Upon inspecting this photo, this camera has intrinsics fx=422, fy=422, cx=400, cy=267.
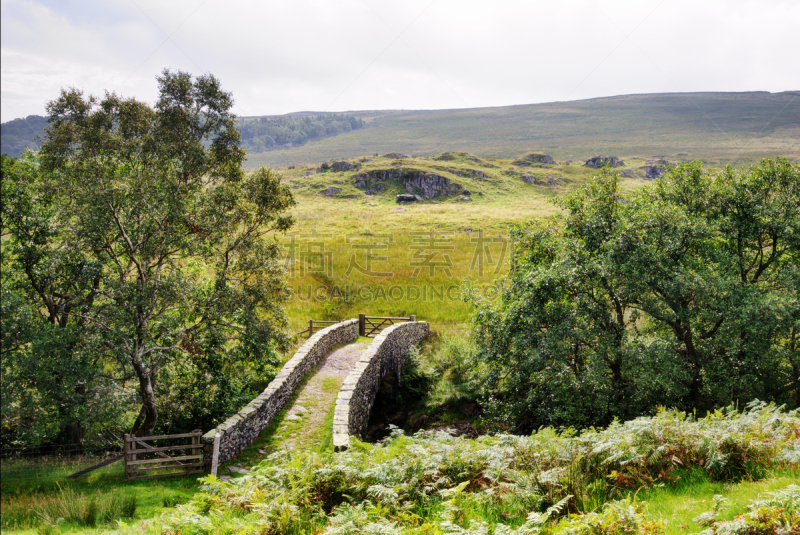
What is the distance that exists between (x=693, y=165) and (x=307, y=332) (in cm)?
1883

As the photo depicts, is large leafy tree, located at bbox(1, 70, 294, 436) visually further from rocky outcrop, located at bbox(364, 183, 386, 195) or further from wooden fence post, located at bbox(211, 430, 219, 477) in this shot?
rocky outcrop, located at bbox(364, 183, 386, 195)

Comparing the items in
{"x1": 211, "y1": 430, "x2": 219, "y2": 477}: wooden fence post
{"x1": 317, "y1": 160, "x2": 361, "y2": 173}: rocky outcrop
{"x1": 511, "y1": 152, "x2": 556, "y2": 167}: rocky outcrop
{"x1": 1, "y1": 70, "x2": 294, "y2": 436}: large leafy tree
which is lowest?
{"x1": 211, "y1": 430, "x2": 219, "y2": 477}: wooden fence post

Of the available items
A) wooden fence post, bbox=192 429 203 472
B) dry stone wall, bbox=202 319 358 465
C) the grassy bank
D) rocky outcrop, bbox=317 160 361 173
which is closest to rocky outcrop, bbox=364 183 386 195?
rocky outcrop, bbox=317 160 361 173

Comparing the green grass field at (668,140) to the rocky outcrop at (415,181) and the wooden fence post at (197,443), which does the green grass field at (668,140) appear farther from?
the wooden fence post at (197,443)

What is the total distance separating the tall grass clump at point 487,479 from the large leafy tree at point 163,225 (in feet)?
18.1

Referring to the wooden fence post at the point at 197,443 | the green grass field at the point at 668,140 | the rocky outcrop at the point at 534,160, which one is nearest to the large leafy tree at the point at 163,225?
the wooden fence post at the point at 197,443

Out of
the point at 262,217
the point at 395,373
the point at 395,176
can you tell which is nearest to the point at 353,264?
the point at 395,373

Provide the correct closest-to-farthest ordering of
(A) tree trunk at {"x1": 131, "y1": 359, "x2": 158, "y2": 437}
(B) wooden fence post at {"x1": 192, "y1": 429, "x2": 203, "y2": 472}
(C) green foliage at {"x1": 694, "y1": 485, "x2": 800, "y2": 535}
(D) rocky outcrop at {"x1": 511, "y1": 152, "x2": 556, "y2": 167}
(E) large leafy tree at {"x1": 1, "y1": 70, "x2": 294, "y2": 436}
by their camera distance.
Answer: (C) green foliage at {"x1": 694, "y1": 485, "x2": 800, "y2": 535}
(E) large leafy tree at {"x1": 1, "y1": 70, "x2": 294, "y2": 436}
(B) wooden fence post at {"x1": 192, "y1": 429, "x2": 203, "y2": 472}
(A) tree trunk at {"x1": 131, "y1": 359, "x2": 158, "y2": 437}
(D) rocky outcrop at {"x1": 511, "y1": 152, "x2": 556, "y2": 167}

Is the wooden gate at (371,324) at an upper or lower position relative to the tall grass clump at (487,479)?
lower

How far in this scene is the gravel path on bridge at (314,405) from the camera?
39.9 ft

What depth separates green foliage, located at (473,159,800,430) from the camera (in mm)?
11141

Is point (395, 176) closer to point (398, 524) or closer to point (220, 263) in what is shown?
point (220, 263)

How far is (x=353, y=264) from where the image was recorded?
115ft

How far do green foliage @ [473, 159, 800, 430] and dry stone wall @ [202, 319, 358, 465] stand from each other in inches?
273
